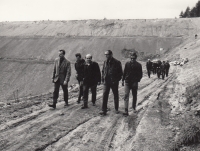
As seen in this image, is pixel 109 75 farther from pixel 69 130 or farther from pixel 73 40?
pixel 73 40

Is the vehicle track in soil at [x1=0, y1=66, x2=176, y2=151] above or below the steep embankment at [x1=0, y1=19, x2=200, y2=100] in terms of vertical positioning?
below

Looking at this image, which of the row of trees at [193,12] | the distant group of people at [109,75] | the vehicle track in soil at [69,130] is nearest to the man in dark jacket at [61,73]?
the distant group of people at [109,75]

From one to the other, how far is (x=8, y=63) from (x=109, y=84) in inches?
1543

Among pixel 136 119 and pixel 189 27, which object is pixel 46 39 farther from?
pixel 136 119

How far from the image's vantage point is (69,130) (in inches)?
212

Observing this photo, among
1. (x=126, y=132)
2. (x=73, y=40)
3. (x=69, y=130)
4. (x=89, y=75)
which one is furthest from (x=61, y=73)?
(x=73, y=40)

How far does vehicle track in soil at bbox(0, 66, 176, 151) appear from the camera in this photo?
4539 mm

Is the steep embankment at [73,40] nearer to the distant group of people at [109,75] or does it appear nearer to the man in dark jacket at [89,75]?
the distant group of people at [109,75]

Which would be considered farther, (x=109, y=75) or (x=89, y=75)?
(x=89, y=75)

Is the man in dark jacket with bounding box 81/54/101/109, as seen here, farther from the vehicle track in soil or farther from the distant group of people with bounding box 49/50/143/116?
the vehicle track in soil

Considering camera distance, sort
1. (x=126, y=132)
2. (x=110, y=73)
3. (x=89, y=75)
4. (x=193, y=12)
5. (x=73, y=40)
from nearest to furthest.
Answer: (x=126, y=132), (x=110, y=73), (x=89, y=75), (x=73, y=40), (x=193, y=12)

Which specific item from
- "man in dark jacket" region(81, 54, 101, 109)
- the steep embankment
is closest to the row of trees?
the steep embankment

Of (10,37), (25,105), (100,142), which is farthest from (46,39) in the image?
(100,142)

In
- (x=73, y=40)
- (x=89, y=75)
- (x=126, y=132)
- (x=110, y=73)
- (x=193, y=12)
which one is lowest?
(x=126, y=132)
